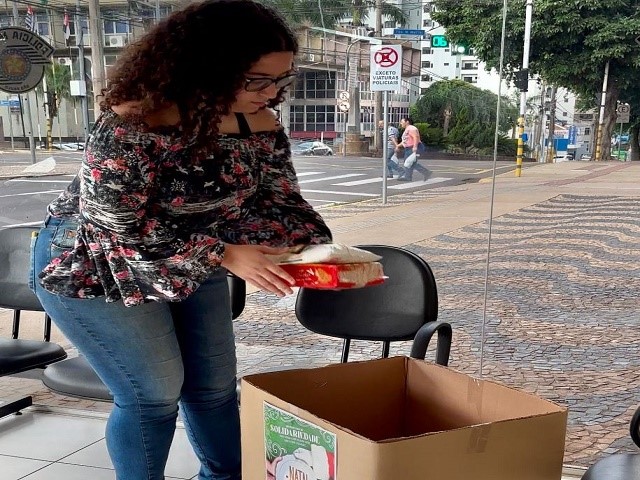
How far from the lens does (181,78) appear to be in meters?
1.30

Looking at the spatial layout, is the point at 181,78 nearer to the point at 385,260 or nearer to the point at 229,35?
the point at 229,35

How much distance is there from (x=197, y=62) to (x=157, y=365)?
0.60m

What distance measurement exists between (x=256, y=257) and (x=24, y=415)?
173 cm

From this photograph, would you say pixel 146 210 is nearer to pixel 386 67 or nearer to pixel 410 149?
pixel 386 67

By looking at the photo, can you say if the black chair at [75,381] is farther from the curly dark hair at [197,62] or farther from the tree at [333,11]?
the tree at [333,11]

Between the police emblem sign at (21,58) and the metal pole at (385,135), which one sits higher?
the police emblem sign at (21,58)

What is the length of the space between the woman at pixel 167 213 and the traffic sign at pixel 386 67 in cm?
116

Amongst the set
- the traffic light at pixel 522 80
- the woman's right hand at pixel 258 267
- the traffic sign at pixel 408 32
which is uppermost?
the traffic sign at pixel 408 32

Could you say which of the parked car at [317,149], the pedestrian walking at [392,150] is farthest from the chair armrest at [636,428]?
the parked car at [317,149]

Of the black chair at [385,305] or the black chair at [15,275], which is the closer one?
the black chair at [385,305]

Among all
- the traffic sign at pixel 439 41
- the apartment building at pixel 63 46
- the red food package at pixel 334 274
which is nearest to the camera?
the red food package at pixel 334 274

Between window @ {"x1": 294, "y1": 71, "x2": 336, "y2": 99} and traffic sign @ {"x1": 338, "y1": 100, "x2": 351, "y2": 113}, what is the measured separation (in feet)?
0.19

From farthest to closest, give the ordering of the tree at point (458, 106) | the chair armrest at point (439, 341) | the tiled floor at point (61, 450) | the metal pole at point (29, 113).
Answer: the metal pole at point (29, 113) → the tree at point (458, 106) → the tiled floor at point (61, 450) → the chair armrest at point (439, 341)

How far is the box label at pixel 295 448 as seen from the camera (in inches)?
36.8
